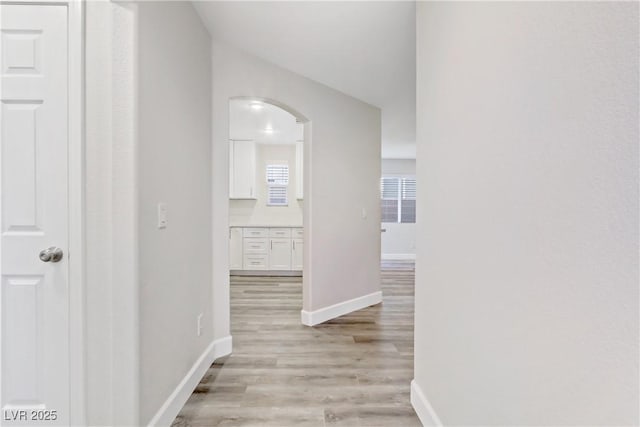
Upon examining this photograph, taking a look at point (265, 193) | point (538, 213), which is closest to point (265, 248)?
point (265, 193)

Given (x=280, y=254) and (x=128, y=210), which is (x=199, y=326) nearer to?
(x=128, y=210)

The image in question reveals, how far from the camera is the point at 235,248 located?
17.7 ft

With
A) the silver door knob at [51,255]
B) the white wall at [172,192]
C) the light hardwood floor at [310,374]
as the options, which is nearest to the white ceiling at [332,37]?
the white wall at [172,192]

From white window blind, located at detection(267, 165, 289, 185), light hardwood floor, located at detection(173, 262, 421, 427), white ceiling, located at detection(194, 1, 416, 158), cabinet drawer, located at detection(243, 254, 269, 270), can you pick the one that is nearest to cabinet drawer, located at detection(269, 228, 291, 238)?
cabinet drawer, located at detection(243, 254, 269, 270)

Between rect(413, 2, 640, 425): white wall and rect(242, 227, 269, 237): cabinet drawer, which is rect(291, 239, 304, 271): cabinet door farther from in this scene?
rect(413, 2, 640, 425): white wall

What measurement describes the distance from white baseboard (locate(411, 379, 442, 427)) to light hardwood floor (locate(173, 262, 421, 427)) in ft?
0.15

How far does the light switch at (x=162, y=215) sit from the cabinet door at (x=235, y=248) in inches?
150

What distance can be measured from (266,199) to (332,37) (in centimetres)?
406

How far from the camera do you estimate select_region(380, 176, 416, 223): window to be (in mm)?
7450

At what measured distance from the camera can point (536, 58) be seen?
0.82 m

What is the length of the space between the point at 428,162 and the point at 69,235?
172 centimetres

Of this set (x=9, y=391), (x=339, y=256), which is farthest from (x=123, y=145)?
(x=339, y=256)

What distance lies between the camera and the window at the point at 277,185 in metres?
6.07

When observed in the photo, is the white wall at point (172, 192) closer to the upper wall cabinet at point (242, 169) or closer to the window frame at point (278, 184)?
the upper wall cabinet at point (242, 169)
